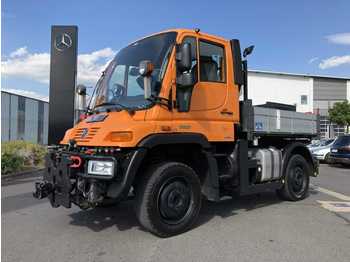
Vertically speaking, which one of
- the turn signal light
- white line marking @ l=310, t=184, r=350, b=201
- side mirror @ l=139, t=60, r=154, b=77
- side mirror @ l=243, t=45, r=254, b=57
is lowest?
white line marking @ l=310, t=184, r=350, b=201

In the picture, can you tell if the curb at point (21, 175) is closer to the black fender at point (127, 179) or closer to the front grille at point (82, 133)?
the front grille at point (82, 133)

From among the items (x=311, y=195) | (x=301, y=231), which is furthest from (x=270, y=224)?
(x=311, y=195)

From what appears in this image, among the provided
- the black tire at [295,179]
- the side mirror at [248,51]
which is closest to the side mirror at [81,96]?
the side mirror at [248,51]

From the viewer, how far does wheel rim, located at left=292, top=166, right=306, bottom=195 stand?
29.9ft

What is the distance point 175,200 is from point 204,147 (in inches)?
38.4

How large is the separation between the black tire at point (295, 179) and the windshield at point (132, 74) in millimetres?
4100

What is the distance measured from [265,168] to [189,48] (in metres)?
3.25

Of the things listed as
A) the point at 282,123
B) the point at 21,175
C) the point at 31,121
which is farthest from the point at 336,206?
the point at 31,121

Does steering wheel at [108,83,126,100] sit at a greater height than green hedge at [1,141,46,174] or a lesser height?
greater

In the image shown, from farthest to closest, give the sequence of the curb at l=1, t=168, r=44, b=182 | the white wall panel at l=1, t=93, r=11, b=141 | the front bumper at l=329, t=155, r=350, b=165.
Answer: the white wall panel at l=1, t=93, r=11, b=141
the front bumper at l=329, t=155, r=350, b=165
the curb at l=1, t=168, r=44, b=182

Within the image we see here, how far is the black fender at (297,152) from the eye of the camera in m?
8.89

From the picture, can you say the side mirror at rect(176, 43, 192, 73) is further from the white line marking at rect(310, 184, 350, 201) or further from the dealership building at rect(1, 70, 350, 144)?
the dealership building at rect(1, 70, 350, 144)

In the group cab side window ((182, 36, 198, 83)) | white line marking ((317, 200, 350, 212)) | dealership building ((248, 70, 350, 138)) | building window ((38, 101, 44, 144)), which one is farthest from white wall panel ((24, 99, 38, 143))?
dealership building ((248, 70, 350, 138))

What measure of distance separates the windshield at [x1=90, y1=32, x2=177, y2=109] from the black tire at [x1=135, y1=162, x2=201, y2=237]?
3.51 feet
